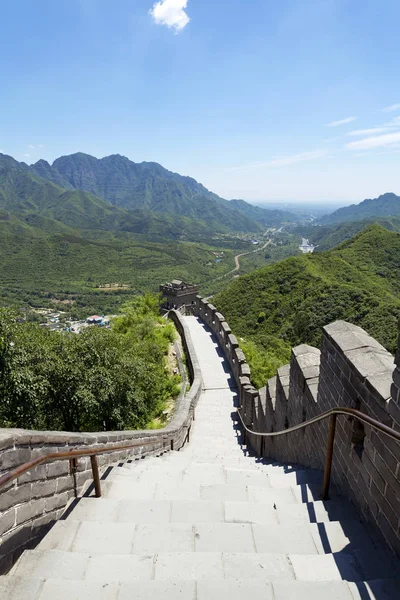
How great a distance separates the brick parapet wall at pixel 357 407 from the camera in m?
2.88

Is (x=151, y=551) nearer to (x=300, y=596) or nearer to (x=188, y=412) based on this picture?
(x=300, y=596)

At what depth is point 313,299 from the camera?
33312 millimetres

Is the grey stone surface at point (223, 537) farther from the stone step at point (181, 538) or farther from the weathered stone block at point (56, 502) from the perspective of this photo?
the weathered stone block at point (56, 502)

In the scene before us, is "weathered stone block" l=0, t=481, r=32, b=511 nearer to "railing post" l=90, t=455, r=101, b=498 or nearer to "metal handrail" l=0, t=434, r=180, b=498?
"metal handrail" l=0, t=434, r=180, b=498

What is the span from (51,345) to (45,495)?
23.2 feet

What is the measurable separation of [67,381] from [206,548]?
6.95 metres

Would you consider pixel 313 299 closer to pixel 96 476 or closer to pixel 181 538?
pixel 96 476

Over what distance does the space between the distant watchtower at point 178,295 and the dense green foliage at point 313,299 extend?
5048mm

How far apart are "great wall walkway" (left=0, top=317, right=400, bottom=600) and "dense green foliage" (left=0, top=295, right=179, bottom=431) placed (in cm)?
491

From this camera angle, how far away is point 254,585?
2316 millimetres

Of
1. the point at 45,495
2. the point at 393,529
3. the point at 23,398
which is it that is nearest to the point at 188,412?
the point at 23,398

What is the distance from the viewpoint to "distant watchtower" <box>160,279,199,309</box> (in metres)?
25.1

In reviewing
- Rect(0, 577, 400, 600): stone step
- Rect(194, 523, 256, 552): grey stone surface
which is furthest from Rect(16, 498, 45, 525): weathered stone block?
Rect(194, 523, 256, 552): grey stone surface

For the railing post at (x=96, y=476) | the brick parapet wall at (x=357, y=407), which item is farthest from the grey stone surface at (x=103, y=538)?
the brick parapet wall at (x=357, y=407)
